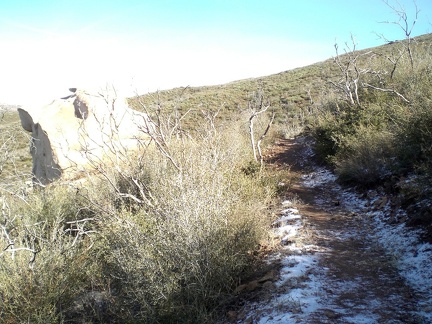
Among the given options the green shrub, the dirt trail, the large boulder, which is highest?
the large boulder

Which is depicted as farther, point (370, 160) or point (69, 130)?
point (69, 130)

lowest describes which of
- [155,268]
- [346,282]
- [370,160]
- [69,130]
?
[346,282]

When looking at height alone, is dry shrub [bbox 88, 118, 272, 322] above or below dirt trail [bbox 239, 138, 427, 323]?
above

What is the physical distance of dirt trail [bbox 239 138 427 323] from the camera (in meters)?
3.23

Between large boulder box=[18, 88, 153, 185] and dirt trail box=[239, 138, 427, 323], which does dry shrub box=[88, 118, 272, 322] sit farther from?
large boulder box=[18, 88, 153, 185]

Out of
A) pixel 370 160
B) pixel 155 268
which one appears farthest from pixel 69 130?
pixel 370 160

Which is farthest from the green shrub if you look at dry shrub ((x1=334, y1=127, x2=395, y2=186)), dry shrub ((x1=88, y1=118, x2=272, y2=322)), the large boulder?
the large boulder

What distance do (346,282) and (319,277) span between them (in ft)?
0.98

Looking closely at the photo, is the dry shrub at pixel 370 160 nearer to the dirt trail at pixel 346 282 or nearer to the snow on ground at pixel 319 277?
Result: the dirt trail at pixel 346 282

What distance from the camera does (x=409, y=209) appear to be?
17.3 feet

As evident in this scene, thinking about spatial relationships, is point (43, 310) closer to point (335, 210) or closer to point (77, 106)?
point (335, 210)

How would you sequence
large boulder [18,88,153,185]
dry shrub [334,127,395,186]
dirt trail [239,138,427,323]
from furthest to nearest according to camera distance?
1. large boulder [18,88,153,185]
2. dry shrub [334,127,395,186]
3. dirt trail [239,138,427,323]

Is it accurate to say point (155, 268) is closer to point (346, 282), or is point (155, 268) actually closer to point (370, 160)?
point (346, 282)

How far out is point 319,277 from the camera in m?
4.00
